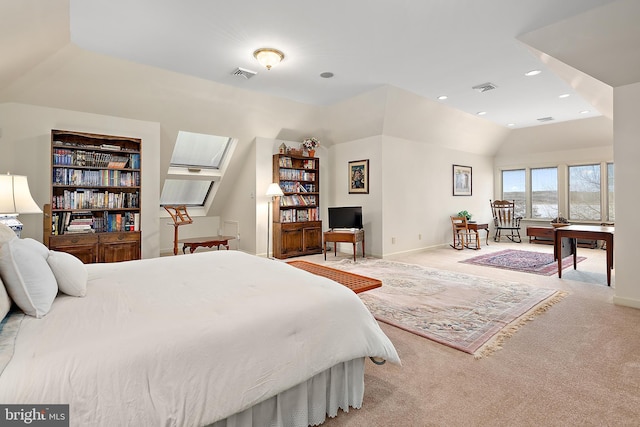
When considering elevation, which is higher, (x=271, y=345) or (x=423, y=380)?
(x=271, y=345)

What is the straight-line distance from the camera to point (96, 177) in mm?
4305

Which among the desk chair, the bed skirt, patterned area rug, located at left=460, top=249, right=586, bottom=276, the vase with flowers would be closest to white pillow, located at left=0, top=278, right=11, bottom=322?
the bed skirt

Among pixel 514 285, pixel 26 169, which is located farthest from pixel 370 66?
pixel 26 169

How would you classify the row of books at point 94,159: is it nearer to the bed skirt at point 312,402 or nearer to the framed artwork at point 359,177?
the framed artwork at point 359,177

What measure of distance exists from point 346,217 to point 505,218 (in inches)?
186

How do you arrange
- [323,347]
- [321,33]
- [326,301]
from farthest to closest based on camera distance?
[321,33]
[326,301]
[323,347]

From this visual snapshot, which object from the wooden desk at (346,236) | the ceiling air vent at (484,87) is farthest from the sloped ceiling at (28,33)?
the ceiling air vent at (484,87)

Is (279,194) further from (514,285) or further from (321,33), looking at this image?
(514,285)

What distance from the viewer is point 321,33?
3186 mm

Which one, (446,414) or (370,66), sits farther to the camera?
(370,66)

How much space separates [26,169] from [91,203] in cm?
80

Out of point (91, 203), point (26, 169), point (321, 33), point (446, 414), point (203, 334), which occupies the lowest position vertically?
point (446, 414)

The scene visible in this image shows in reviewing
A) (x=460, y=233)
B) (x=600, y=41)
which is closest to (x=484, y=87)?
(x=600, y=41)

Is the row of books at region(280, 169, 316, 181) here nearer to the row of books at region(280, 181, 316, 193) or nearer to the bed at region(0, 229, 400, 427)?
the row of books at region(280, 181, 316, 193)
